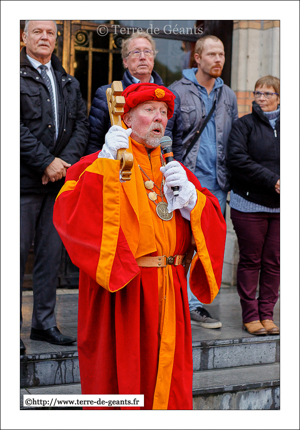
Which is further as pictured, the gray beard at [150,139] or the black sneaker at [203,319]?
the black sneaker at [203,319]

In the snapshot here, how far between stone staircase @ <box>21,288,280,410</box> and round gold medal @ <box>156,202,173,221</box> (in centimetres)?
140

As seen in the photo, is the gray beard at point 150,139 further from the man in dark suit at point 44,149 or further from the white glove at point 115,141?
the man in dark suit at point 44,149

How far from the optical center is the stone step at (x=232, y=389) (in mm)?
3738

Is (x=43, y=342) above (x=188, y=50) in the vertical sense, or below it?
below

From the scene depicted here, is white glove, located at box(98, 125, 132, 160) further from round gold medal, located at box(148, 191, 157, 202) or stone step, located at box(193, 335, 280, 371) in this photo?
stone step, located at box(193, 335, 280, 371)

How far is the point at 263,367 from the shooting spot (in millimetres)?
4316

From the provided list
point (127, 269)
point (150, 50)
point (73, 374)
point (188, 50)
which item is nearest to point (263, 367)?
point (73, 374)

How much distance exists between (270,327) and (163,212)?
7.03ft

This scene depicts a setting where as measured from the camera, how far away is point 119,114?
265 cm

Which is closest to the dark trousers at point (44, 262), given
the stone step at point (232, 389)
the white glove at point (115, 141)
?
the stone step at point (232, 389)

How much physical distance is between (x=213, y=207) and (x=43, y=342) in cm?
170

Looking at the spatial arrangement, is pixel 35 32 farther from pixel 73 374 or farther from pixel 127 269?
pixel 73 374

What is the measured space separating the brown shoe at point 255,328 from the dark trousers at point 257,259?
0.13ft

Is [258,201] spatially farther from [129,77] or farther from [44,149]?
[44,149]
